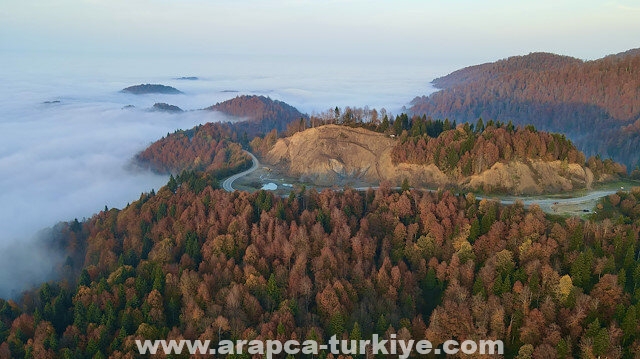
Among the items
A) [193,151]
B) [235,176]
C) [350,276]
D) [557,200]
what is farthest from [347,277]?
[193,151]

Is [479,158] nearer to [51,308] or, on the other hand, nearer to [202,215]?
[202,215]

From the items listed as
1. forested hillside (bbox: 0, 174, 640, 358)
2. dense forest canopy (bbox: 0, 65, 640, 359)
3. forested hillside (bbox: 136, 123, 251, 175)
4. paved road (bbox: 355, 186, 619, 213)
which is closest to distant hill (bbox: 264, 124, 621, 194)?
dense forest canopy (bbox: 0, 65, 640, 359)

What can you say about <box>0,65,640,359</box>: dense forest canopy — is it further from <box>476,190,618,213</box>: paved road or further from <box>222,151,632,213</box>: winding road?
<box>222,151,632,213</box>: winding road

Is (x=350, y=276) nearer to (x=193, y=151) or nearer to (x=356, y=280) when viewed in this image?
(x=356, y=280)

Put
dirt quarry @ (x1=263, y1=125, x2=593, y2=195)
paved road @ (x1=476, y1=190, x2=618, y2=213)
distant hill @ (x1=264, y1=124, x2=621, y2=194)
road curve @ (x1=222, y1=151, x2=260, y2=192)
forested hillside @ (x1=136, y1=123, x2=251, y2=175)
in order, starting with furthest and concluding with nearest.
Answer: forested hillside @ (x1=136, y1=123, x2=251, y2=175), road curve @ (x1=222, y1=151, x2=260, y2=192), distant hill @ (x1=264, y1=124, x2=621, y2=194), dirt quarry @ (x1=263, y1=125, x2=593, y2=195), paved road @ (x1=476, y1=190, x2=618, y2=213)

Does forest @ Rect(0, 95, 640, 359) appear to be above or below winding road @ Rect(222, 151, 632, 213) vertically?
below

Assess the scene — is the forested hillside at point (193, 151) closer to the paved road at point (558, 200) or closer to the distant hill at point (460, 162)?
the distant hill at point (460, 162)

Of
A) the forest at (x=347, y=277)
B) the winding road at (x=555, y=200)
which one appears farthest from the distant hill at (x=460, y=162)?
the forest at (x=347, y=277)

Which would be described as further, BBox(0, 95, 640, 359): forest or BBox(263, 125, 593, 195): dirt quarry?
BBox(263, 125, 593, 195): dirt quarry

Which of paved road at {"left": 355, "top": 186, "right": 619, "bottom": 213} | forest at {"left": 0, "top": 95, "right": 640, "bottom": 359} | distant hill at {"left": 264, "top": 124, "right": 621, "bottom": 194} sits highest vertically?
distant hill at {"left": 264, "top": 124, "right": 621, "bottom": 194}
